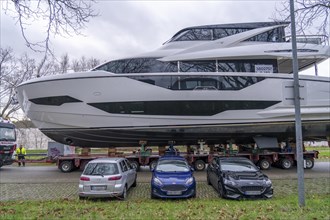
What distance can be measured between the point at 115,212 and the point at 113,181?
3253 millimetres

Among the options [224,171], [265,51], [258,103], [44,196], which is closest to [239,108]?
[258,103]

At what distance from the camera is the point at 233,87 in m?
18.2

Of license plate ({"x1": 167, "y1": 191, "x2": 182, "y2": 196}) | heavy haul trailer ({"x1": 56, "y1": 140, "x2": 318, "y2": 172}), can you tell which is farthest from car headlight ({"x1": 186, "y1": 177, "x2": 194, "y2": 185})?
heavy haul trailer ({"x1": 56, "y1": 140, "x2": 318, "y2": 172})

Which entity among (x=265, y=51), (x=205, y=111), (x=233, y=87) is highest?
(x=265, y=51)

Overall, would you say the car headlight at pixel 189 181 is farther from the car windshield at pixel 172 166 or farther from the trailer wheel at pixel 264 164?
the trailer wheel at pixel 264 164

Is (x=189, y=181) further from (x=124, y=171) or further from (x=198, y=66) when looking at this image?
(x=198, y=66)

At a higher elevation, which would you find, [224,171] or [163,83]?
[163,83]

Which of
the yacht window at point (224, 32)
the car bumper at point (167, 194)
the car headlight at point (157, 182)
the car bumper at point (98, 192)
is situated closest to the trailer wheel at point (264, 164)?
the yacht window at point (224, 32)

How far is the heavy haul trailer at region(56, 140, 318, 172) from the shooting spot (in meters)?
18.6

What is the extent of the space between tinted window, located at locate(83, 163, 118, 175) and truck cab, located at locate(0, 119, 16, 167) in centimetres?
1265

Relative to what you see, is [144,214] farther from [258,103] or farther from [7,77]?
[7,77]

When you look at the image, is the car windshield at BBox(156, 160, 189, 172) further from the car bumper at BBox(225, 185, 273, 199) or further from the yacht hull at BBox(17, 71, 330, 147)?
the yacht hull at BBox(17, 71, 330, 147)

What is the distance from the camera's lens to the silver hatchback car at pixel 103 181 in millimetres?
10656

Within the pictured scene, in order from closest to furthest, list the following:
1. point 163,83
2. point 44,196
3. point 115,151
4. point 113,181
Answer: point 113,181
point 44,196
point 163,83
point 115,151
